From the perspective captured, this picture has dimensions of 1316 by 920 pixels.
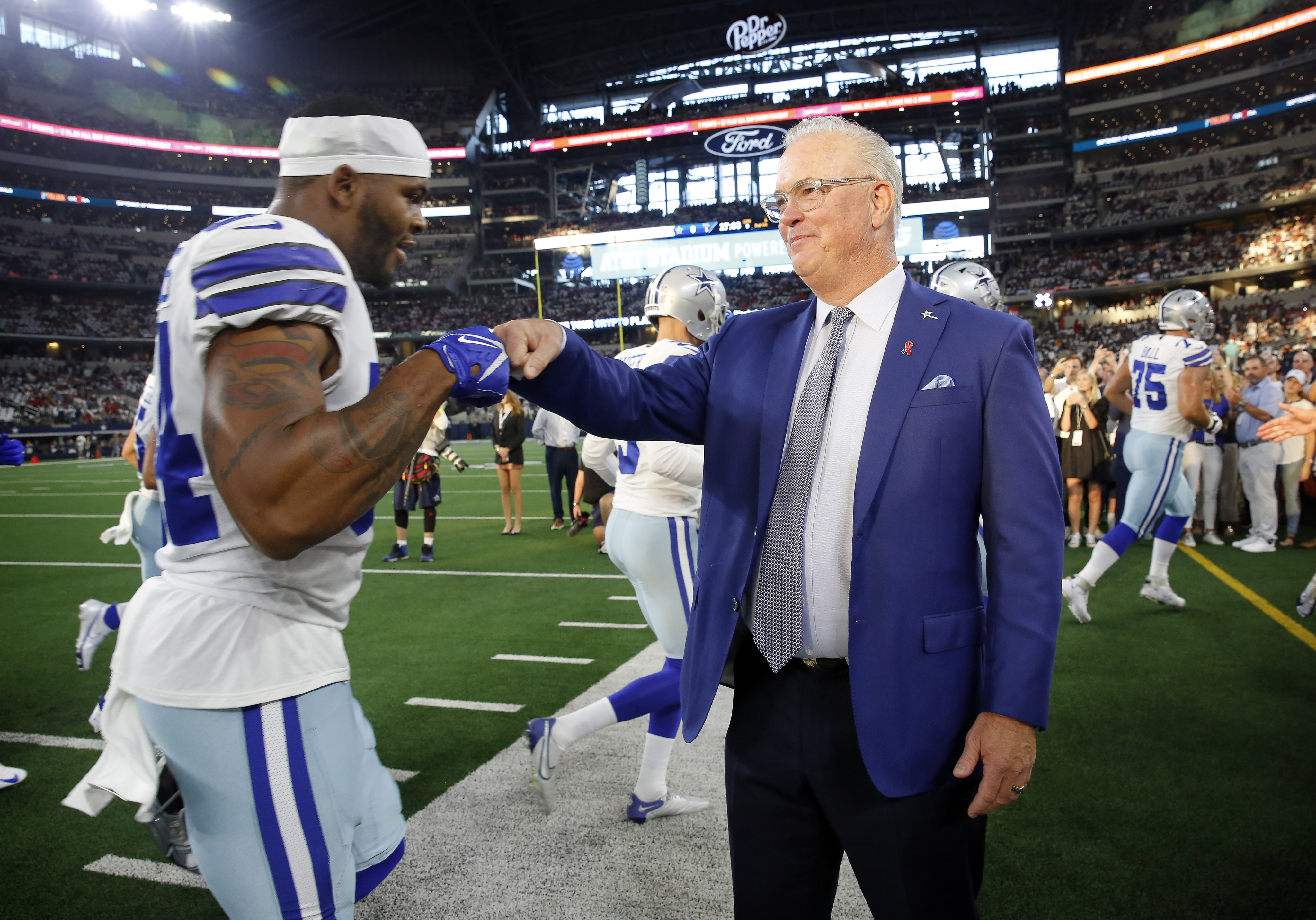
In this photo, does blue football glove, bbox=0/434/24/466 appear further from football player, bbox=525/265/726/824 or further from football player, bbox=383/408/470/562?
football player, bbox=383/408/470/562

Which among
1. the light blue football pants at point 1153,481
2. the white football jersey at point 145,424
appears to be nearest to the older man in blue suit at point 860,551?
the white football jersey at point 145,424

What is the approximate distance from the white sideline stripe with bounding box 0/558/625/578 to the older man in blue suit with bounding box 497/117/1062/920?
6.11m

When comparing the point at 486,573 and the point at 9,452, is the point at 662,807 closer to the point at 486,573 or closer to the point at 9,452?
the point at 9,452

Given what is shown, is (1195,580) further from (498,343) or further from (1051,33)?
(1051,33)

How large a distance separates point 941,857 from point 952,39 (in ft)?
184

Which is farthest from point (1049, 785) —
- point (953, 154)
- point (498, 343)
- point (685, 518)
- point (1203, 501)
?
point (953, 154)

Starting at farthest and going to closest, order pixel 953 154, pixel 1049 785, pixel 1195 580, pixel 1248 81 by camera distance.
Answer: pixel 953 154
pixel 1248 81
pixel 1195 580
pixel 1049 785

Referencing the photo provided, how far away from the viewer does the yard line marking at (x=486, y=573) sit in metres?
8.24

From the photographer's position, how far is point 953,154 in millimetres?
45844

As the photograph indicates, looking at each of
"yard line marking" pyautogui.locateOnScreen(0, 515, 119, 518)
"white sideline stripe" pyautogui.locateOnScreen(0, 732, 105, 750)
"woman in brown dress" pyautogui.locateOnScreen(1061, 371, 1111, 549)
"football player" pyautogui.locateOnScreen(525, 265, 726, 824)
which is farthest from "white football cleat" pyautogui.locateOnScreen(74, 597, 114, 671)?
"yard line marking" pyautogui.locateOnScreen(0, 515, 119, 518)

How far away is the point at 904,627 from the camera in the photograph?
1.60 meters

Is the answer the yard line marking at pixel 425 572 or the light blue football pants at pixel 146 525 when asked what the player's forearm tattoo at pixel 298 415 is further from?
the yard line marking at pixel 425 572

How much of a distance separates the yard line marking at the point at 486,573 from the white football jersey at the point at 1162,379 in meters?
4.76

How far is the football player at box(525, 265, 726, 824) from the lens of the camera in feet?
11.0
